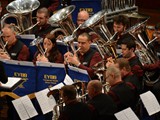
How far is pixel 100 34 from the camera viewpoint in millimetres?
9539

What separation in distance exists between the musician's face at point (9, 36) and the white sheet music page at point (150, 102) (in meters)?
2.75

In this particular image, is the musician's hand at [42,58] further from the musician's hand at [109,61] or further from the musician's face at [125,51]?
the musician's face at [125,51]

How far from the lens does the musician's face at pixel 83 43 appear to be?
29.6ft

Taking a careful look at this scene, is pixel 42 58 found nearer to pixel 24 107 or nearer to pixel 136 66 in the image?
pixel 24 107

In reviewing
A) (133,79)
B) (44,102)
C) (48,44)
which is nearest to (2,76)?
(44,102)

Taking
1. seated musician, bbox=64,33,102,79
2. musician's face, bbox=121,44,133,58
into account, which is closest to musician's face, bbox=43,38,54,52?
seated musician, bbox=64,33,102,79

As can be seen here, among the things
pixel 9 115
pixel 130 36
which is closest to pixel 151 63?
pixel 130 36

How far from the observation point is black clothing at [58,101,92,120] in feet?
23.4

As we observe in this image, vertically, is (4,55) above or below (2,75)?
below

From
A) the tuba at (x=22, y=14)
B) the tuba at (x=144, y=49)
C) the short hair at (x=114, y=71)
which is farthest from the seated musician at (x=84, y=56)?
the tuba at (x=22, y=14)

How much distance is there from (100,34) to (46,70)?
4.05 ft

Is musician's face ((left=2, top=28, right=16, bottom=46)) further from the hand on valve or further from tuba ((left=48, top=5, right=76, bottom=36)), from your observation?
the hand on valve

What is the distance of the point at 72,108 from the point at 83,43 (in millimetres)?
2099

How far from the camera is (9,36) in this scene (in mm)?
9727
